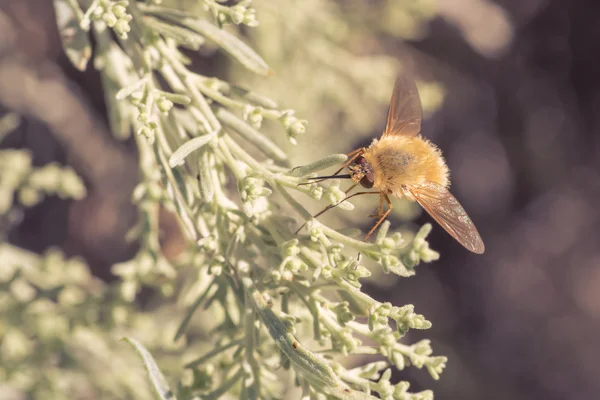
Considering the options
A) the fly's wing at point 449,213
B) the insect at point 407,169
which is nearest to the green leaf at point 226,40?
the insect at point 407,169

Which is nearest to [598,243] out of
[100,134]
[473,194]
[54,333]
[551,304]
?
[551,304]

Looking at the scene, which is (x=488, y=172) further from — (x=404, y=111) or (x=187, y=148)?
(x=187, y=148)

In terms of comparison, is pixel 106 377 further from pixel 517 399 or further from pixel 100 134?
pixel 517 399

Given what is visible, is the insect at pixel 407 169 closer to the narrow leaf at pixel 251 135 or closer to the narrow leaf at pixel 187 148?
the narrow leaf at pixel 251 135

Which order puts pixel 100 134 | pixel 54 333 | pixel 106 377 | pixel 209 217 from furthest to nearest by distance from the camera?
1. pixel 100 134
2. pixel 106 377
3. pixel 54 333
4. pixel 209 217

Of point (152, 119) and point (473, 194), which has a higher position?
point (152, 119)

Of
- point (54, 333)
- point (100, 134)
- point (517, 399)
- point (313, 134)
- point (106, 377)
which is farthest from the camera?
point (517, 399)

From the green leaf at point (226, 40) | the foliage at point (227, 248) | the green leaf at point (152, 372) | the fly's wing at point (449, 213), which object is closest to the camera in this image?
the foliage at point (227, 248)
